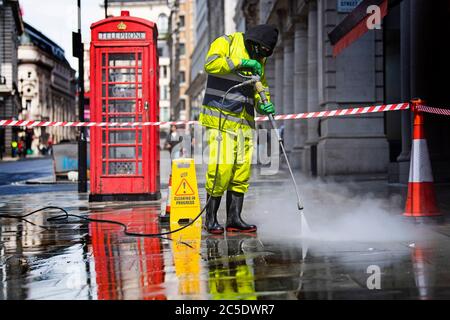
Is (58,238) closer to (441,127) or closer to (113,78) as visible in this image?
(113,78)

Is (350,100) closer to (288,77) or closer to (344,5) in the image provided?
(344,5)

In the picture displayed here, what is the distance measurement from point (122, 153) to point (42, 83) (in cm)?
10386

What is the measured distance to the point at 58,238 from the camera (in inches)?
255

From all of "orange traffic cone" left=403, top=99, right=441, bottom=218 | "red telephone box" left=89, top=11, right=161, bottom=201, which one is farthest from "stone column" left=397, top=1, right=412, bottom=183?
"orange traffic cone" left=403, top=99, right=441, bottom=218

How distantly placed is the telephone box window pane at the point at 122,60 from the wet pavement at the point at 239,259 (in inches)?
126

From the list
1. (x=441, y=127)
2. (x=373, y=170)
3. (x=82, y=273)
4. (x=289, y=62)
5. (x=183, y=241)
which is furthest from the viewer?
(x=289, y=62)

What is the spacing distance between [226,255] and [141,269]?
30.8 inches

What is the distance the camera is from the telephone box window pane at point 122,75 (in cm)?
1073

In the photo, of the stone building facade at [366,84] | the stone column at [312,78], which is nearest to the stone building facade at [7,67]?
the stone building facade at [366,84]

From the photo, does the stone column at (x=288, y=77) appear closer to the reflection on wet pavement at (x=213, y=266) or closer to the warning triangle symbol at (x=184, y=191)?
the warning triangle symbol at (x=184, y=191)

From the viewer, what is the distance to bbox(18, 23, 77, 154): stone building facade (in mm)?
103456

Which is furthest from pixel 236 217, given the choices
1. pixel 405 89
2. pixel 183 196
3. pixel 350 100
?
pixel 350 100
